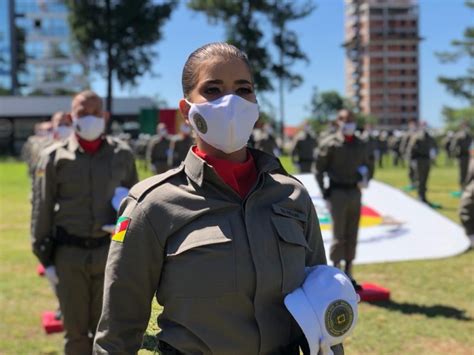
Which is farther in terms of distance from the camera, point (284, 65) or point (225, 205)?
point (284, 65)

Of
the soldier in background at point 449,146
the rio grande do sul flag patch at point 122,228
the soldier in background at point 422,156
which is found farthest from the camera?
the soldier in background at point 449,146

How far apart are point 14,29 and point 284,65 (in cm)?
4449

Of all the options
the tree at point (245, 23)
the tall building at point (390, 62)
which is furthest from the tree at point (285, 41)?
the tall building at point (390, 62)

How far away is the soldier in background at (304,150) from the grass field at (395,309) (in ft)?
27.4

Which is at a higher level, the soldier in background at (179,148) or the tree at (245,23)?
the tree at (245,23)

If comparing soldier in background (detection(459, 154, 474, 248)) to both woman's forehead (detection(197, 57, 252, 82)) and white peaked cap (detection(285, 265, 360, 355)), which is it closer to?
white peaked cap (detection(285, 265, 360, 355))

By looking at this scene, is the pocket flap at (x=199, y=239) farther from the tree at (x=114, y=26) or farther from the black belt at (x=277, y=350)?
the tree at (x=114, y=26)

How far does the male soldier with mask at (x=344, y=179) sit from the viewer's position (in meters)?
7.29

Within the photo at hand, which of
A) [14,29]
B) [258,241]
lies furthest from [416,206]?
[14,29]

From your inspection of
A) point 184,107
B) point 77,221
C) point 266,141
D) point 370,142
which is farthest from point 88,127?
point 370,142

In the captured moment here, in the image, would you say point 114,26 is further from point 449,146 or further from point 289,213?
point 289,213

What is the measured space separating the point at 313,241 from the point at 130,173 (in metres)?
2.65

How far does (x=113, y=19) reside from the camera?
42844mm

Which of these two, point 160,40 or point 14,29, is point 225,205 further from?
point 14,29
